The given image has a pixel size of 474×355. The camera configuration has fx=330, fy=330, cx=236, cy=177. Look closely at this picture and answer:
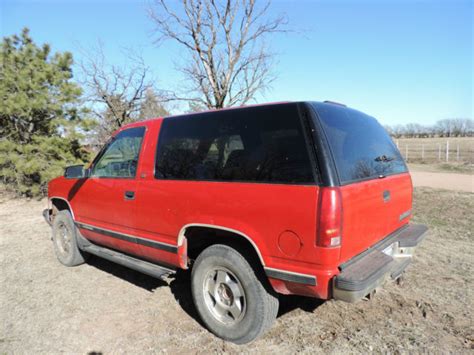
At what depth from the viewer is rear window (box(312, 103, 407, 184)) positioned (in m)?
2.54

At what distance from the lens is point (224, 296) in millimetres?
2975

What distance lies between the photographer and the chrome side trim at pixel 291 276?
7.71ft

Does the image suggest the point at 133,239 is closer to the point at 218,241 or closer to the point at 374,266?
the point at 218,241

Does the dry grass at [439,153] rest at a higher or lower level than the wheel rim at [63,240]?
lower

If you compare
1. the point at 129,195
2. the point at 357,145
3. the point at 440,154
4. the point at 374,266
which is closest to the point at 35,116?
the point at 129,195

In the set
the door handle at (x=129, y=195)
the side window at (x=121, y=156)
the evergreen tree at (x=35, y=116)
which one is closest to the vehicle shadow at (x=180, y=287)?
the door handle at (x=129, y=195)

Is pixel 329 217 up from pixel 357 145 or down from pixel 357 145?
down

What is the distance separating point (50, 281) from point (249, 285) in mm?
3136

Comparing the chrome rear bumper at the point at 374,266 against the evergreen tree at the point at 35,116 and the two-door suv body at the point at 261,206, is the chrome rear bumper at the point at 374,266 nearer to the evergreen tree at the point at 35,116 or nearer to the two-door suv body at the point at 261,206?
the two-door suv body at the point at 261,206

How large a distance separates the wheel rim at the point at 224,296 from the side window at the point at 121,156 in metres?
1.47

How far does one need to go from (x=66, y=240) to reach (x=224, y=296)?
3114mm

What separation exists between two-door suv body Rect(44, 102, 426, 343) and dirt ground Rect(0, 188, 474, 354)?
46 cm

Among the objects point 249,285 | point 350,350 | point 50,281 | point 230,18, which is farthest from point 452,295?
point 230,18

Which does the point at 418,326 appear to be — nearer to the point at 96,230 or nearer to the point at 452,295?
the point at 452,295
